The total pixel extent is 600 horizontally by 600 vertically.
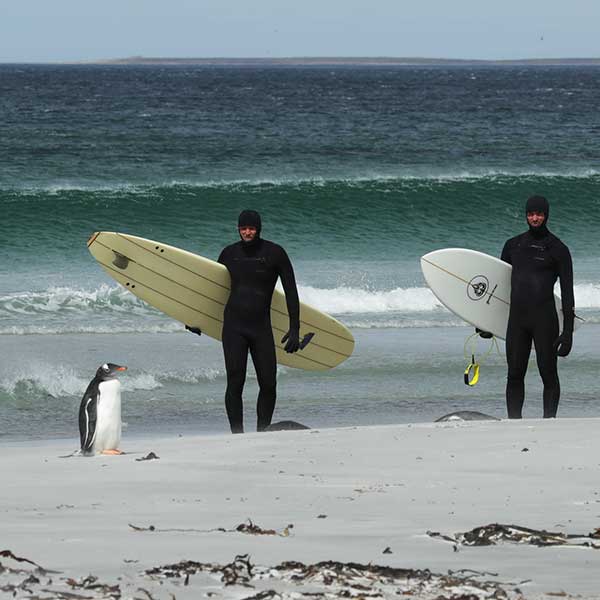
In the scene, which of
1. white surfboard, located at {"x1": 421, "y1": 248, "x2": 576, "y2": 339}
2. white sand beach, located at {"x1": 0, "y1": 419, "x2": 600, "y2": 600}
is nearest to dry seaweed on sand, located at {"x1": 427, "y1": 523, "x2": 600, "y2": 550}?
white sand beach, located at {"x1": 0, "y1": 419, "x2": 600, "y2": 600}

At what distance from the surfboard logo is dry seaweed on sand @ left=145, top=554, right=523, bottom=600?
188 inches

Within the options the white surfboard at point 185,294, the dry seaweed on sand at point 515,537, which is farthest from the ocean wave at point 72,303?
the dry seaweed on sand at point 515,537

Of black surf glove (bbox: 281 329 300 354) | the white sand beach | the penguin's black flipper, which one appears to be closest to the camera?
the white sand beach

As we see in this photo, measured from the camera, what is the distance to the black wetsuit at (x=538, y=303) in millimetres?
7473

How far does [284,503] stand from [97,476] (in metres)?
0.94

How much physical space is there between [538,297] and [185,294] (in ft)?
7.09

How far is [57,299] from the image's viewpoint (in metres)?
13.7

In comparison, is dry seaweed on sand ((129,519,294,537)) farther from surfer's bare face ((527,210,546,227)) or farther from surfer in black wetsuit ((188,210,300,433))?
surfer's bare face ((527,210,546,227))

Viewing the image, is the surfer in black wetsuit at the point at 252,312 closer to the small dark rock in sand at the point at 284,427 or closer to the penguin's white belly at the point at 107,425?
the small dark rock in sand at the point at 284,427

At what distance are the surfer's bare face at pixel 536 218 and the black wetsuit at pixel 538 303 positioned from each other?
61mm

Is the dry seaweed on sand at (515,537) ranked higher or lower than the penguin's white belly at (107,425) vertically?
higher

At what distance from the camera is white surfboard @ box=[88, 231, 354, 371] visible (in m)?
8.26

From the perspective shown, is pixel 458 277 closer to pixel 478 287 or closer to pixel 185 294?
pixel 478 287

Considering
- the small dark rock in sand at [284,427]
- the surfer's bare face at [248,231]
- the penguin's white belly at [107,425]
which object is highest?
the surfer's bare face at [248,231]
